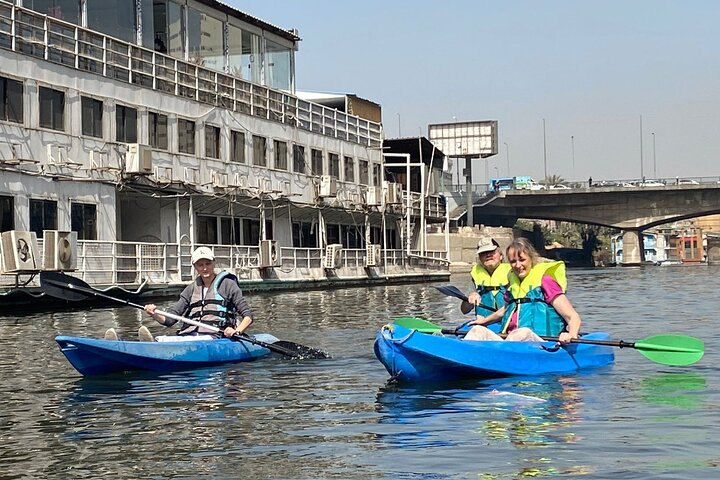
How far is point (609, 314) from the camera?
79.6ft

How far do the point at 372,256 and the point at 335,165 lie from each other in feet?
13.8

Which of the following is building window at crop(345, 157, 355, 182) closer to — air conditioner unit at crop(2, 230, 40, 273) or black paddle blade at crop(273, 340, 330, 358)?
air conditioner unit at crop(2, 230, 40, 273)

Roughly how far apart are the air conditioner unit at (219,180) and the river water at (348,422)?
1831 centimetres

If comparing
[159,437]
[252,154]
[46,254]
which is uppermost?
[252,154]

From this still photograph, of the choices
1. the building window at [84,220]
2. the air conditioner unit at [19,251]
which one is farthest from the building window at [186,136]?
the air conditioner unit at [19,251]

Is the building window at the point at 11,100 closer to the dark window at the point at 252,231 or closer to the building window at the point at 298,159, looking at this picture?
the dark window at the point at 252,231

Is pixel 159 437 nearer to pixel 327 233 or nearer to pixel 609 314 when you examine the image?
pixel 609 314

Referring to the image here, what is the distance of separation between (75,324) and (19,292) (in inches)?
140

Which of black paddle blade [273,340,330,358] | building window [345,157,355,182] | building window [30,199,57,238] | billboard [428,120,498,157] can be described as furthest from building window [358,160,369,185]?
billboard [428,120,498,157]

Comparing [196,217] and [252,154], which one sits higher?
[252,154]

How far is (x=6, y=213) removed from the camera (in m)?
25.4

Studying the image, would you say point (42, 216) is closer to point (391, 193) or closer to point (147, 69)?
point (147, 69)

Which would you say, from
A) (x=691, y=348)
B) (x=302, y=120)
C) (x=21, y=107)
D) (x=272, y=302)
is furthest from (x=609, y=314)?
(x=302, y=120)

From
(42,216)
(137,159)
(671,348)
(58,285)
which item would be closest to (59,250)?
(42,216)
